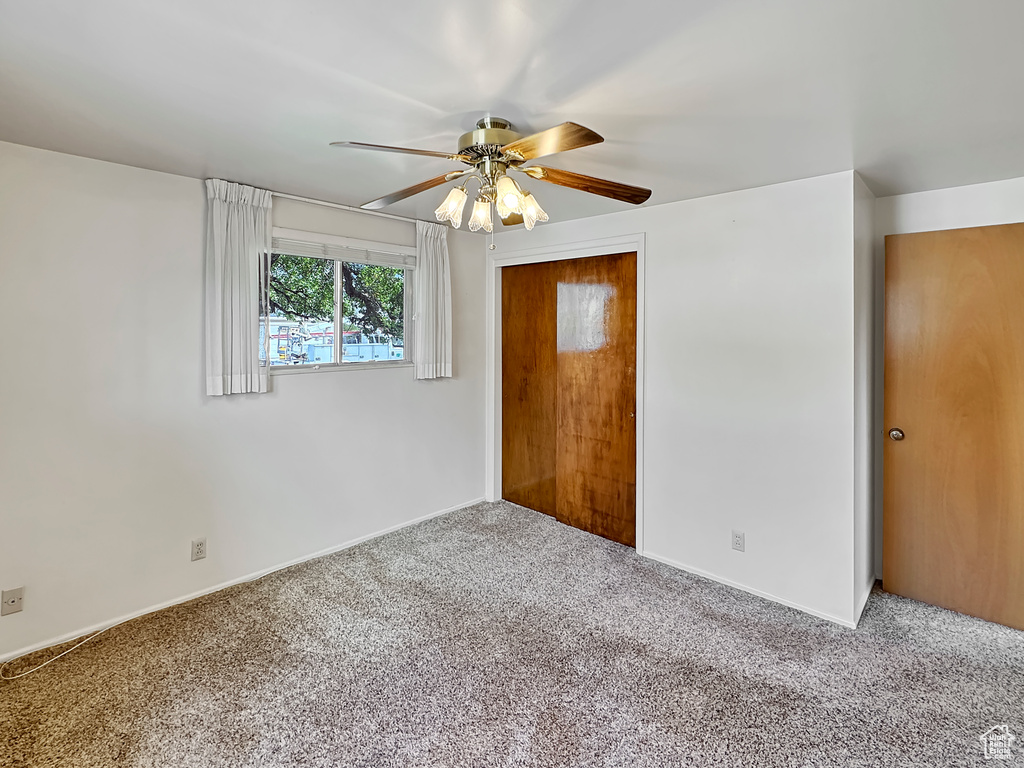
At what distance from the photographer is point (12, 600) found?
2234 millimetres

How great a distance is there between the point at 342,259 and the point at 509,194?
6.38 ft

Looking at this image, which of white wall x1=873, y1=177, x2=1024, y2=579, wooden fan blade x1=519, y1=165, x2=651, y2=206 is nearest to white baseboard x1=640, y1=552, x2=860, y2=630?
white wall x1=873, y1=177, x2=1024, y2=579

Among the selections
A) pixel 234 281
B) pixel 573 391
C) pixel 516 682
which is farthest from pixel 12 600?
pixel 573 391

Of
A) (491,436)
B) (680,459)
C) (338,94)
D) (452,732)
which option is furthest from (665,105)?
(491,436)

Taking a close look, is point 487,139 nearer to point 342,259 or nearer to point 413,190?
point 413,190

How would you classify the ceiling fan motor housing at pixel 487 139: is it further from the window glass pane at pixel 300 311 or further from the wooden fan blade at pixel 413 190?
the window glass pane at pixel 300 311

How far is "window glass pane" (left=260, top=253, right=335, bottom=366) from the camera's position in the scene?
3.04m

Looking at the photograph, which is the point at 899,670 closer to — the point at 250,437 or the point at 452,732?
the point at 452,732

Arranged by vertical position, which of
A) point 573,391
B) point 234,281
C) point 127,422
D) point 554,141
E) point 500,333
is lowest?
point 127,422

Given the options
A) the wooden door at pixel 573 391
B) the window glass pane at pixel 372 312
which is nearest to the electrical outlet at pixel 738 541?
the wooden door at pixel 573 391

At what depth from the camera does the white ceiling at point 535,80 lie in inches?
50.6

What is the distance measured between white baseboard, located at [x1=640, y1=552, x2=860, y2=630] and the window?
229 centimetres

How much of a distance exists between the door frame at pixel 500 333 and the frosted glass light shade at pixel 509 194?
167cm

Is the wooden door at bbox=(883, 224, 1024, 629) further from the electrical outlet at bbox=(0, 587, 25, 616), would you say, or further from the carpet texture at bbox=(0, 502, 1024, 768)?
the electrical outlet at bbox=(0, 587, 25, 616)
